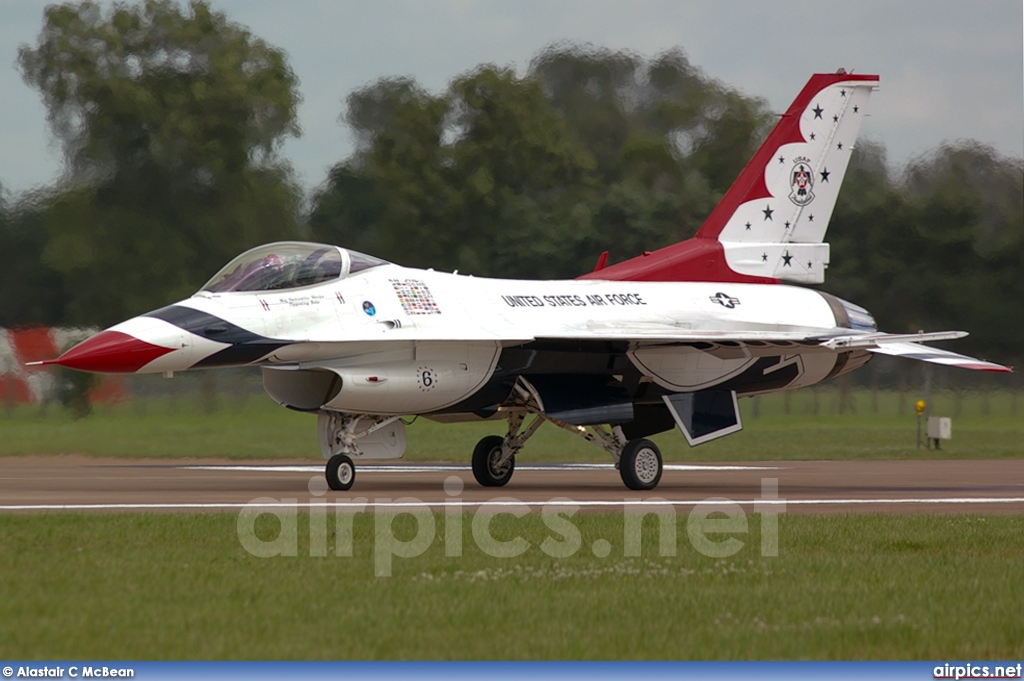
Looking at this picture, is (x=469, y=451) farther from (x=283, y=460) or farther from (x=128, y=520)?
Result: (x=128, y=520)

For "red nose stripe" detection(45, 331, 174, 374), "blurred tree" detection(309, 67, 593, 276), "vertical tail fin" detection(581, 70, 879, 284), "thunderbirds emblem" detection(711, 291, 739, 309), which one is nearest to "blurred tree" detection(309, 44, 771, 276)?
"blurred tree" detection(309, 67, 593, 276)

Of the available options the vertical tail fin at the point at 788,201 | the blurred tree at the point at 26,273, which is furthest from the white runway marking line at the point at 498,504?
the blurred tree at the point at 26,273

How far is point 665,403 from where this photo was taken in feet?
54.7

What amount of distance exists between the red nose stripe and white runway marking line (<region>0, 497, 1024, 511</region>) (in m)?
1.41

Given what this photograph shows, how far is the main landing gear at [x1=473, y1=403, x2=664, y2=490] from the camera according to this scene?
51.5ft

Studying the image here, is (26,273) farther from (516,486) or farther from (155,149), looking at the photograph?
(516,486)

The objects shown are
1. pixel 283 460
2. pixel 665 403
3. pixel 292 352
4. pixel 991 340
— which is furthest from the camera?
pixel 991 340

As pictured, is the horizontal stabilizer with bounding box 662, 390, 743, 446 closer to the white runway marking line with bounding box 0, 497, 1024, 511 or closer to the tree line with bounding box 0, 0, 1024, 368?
the white runway marking line with bounding box 0, 497, 1024, 511

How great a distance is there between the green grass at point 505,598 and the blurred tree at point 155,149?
12439mm

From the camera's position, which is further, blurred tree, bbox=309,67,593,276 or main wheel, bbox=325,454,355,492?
blurred tree, bbox=309,67,593,276

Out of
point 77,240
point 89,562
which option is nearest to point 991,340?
point 77,240

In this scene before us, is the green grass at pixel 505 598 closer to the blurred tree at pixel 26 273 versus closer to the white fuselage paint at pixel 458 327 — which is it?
the white fuselage paint at pixel 458 327

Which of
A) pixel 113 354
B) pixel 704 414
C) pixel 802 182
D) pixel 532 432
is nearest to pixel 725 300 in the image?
pixel 704 414

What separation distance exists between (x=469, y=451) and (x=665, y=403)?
6472mm
